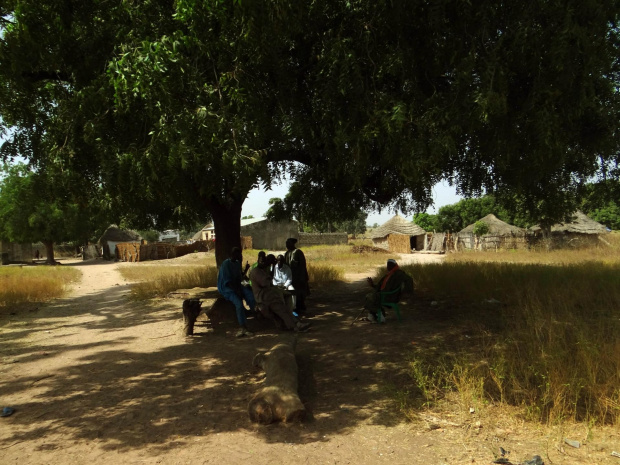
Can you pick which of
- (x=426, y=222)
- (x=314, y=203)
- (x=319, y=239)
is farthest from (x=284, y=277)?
(x=426, y=222)

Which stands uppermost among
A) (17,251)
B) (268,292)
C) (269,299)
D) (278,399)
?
(17,251)

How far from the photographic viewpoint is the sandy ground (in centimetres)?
344

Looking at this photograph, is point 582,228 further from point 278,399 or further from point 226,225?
point 278,399

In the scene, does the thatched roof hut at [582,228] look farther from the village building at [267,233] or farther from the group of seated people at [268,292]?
the group of seated people at [268,292]

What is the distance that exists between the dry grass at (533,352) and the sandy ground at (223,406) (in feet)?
1.00

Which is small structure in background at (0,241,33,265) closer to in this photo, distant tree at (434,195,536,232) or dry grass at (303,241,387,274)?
dry grass at (303,241,387,274)

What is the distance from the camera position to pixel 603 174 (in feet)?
27.1

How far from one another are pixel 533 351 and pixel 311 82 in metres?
4.82

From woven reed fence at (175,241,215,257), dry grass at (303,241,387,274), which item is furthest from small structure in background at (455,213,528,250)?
woven reed fence at (175,241,215,257)

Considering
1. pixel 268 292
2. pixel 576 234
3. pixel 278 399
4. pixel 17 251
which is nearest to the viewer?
pixel 278 399

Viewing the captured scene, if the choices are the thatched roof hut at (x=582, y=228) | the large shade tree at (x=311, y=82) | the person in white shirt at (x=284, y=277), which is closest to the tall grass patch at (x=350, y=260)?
the person in white shirt at (x=284, y=277)

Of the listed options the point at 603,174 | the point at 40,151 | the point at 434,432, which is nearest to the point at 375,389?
the point at 434,432

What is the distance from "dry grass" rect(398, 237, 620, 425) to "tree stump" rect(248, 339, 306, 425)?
1268mm

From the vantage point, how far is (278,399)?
13.2ft
